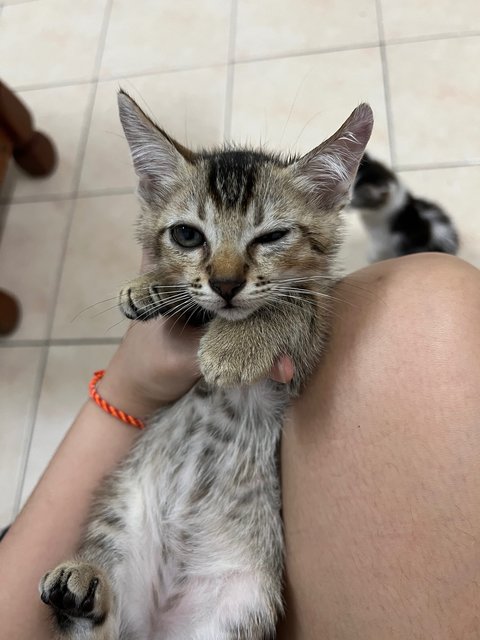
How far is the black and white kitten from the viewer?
1.30 m

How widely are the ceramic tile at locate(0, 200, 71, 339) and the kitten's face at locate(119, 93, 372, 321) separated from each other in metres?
0.89

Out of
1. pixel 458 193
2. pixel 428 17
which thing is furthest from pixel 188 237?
pixel 428 17

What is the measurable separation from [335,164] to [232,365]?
42 centimetres

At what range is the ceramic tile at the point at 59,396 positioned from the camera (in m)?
1.50

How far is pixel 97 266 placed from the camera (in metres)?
1.73

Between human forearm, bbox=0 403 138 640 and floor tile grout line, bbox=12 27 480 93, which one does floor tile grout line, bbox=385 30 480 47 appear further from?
human forearm, bbox=0 403 138 640

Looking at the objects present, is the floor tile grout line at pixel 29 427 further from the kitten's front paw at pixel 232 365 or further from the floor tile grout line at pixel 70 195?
the kitten's front paw at pixel 232 365

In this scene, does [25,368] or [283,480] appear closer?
[283,480]

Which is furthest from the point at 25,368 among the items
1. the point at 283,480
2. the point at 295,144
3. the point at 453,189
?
the point at 453,189

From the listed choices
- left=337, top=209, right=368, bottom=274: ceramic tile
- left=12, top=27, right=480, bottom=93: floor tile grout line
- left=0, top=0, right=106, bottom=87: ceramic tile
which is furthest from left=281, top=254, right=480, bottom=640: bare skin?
left=0, top=0, right=106, bottom=87: ceramic tile

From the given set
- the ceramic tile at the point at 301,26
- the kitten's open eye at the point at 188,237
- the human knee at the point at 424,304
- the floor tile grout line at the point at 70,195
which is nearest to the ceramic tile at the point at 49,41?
the floor tile grout line at the point at 70,195

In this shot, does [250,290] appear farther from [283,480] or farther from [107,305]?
[107,305]

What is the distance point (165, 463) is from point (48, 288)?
1.02 metres

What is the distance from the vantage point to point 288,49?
1939mm
